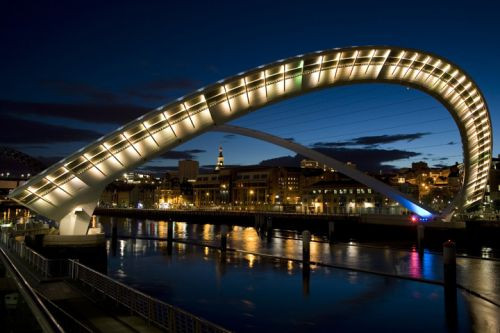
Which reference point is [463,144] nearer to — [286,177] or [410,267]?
[410,267]

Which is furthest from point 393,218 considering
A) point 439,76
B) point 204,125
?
point 204,125

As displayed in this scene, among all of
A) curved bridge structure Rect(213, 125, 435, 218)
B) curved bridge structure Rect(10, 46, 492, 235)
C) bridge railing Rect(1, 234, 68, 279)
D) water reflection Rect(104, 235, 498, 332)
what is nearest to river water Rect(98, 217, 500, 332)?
water reflection Rect(104, 235, 498, 332)

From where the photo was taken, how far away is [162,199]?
199 m

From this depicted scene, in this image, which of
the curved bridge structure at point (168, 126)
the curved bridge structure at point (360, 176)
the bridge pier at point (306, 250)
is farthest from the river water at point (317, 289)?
the curved bridge structure at point (360, 176)

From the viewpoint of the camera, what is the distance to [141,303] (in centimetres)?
1208

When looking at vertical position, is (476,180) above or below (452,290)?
above

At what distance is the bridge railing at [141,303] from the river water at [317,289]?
465 centimetres

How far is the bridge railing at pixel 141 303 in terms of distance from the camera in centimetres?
999

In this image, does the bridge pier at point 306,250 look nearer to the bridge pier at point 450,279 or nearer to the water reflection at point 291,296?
the water reflection at point 291,296

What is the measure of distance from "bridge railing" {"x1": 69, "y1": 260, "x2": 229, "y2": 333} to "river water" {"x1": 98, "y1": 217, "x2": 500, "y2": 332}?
4.65 m

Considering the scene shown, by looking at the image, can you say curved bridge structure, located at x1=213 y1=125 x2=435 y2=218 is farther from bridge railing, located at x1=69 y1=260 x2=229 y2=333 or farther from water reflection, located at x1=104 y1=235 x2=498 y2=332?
bridge railing, located at x1=69 y1=260 x2=229 y2=333

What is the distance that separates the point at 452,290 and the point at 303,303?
20.1ft

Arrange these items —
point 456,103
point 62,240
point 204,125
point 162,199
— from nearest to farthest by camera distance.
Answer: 1. point 62,240
2. point 204,125
3. point 456,103
4. point 162,199

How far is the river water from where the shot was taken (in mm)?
16891
